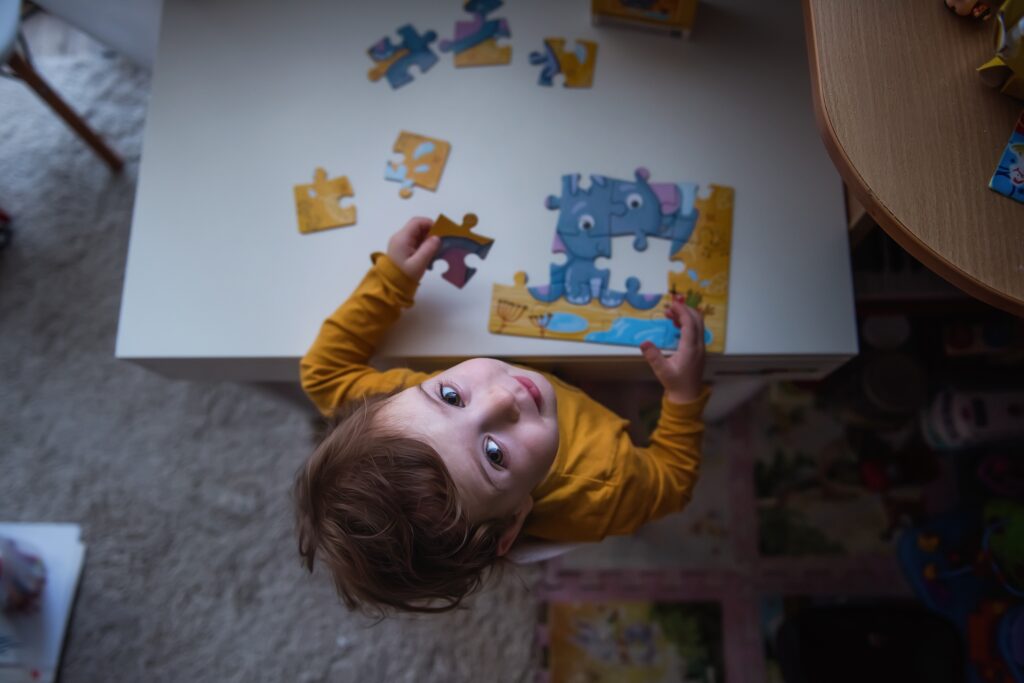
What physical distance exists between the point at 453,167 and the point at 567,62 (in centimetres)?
23

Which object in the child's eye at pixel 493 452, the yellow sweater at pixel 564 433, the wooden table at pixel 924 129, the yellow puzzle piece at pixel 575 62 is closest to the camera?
the wooden table at pixel 924 129

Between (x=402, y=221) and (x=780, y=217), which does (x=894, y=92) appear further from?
(x=402, y=221)

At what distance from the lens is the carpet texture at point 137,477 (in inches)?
52.5

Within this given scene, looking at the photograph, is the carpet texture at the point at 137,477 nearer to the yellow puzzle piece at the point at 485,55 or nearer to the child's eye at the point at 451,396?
the child's eye at the point at 451,396

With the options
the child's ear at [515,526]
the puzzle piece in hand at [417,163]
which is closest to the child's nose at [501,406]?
the child's ear at [515,526]

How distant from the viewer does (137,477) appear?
1450 millimetres

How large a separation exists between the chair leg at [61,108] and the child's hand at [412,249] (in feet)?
3.00

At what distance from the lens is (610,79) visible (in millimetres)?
979

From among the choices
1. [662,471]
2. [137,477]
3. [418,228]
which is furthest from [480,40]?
[137,477]

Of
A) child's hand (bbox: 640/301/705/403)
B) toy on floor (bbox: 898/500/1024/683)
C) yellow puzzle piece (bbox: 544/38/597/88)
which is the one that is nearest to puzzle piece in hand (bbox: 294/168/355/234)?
yellow puzzle piece (bbox: 544/38/597/88)

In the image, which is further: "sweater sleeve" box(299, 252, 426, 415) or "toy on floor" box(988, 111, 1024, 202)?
"sweater sleeve" box(299, 252, 426, 415)

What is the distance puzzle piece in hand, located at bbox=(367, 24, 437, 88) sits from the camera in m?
0.99

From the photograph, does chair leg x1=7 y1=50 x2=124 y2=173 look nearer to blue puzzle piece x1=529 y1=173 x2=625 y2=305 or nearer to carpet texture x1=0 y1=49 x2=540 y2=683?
carpet texture x1=0 y1=49 x2=540 y2=683

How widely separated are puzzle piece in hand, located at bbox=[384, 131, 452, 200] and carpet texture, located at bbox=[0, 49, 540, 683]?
2.26 feet
